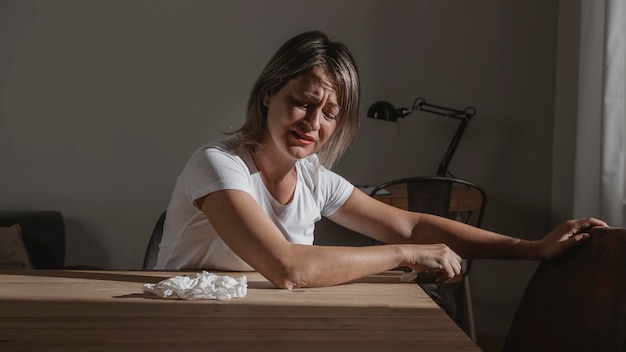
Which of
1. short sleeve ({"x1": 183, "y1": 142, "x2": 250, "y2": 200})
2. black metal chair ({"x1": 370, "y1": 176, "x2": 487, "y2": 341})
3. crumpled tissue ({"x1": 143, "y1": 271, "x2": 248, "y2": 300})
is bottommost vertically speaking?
black metal chair ({"x1": 370, "y1": 176, "x2": 487, "y2": 341})

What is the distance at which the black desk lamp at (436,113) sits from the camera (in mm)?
3996

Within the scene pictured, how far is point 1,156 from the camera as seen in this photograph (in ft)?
13.4

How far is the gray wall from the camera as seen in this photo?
4.07 meters

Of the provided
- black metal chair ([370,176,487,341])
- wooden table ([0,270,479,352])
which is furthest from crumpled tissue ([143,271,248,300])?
black metal chair ([370,176,487,341])

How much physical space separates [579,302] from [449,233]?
0.54m

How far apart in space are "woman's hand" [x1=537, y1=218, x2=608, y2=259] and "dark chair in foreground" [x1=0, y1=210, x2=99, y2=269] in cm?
257

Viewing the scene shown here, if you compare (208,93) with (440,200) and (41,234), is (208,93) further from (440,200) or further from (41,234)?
(440,200)

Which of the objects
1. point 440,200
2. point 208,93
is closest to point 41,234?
point 208,93

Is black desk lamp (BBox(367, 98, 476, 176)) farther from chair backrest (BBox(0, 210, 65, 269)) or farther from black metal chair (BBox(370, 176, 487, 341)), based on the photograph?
chair backrest (BBox(0, 210, 65, 269))

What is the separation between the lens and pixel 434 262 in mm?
1849

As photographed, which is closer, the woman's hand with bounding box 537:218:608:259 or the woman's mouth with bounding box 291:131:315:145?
the woman's hand with bounding box 537:218:608:259

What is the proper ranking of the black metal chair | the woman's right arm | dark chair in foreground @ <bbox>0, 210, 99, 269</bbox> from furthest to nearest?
dark chair in foreground @ <bbox>0, 210, 99, 269</bbox>, the black metal chair, the woman's right arm

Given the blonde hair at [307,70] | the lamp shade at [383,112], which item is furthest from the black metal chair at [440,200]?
the blonde hair at [307,70]

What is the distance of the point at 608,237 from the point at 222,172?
82 cm
